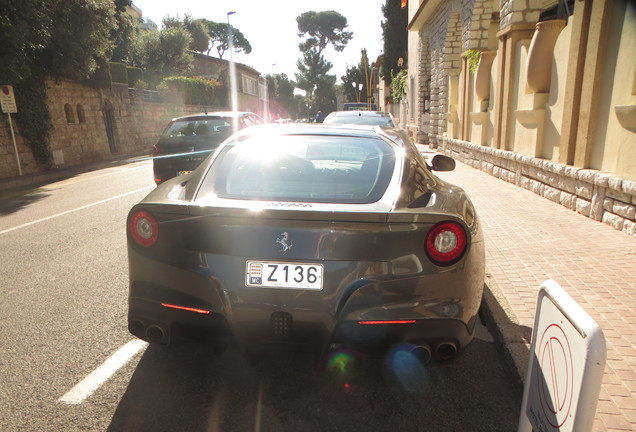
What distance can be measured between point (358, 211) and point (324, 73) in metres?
83.5

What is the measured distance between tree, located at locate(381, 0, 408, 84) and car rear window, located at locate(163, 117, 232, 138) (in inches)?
1103

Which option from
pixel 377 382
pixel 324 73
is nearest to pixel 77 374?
pixel 377 382

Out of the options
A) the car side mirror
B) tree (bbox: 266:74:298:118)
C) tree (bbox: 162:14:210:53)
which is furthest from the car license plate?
tree (bbox: 266:74:298:118)

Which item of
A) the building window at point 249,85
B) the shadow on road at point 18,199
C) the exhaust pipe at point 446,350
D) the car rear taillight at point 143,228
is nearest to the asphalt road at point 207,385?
the exhaust pipe at point 446,350

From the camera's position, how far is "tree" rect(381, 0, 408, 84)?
33750mm

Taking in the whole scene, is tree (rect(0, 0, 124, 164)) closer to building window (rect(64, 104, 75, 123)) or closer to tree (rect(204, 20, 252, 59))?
building window (rect(64, 104, 75, 123))

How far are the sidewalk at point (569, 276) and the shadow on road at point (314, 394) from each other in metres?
0.39

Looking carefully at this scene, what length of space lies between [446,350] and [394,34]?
36.2 metres

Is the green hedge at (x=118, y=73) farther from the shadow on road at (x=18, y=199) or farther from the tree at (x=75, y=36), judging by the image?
the shadow on road at (x=18, y=199)

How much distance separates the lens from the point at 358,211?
224cm

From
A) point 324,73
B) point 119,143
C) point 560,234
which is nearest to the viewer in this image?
point 560,234

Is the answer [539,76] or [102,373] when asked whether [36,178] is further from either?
[539,76]

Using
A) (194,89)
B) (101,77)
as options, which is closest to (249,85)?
(194,89)

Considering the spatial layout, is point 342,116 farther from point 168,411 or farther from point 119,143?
point 119,143
